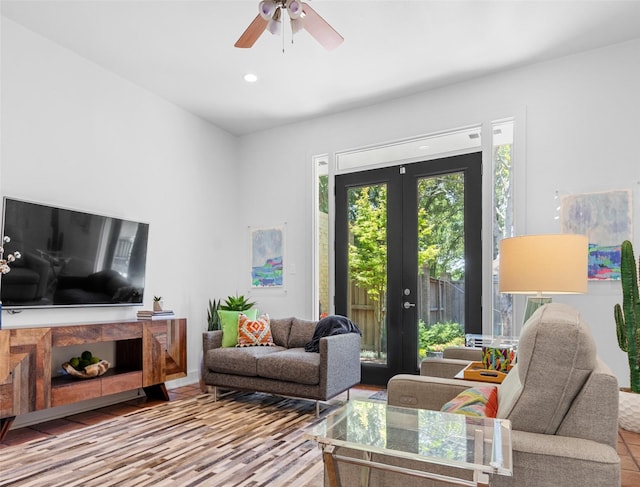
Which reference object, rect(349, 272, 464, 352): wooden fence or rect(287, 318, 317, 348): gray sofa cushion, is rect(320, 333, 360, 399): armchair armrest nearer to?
rect(287, 318, 317, 348): gray sofa cushion

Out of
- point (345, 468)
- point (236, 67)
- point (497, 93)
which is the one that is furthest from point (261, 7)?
point (497, 93)

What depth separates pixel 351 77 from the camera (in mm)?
4176

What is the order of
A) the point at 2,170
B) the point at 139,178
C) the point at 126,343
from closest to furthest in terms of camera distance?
the point at 2,170, the point at 126,343, the point at 139,178

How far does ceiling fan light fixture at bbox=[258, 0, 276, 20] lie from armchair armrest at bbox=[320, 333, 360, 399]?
2.32m

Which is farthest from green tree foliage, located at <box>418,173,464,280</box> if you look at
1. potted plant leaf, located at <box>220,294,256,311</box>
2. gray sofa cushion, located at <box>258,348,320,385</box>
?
potted plant leaf, located at <box>220,294,256,311</box>

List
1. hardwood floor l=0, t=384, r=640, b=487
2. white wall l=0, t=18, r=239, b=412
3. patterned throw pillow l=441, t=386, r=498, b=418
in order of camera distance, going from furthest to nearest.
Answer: white wall l=0, t=18, r=239, b=412
hardwood floor l=0, t=384, r=640, b=487
patterned throw pillow l=441, t=386, r=498, b=418

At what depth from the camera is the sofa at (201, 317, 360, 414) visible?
11.5 feet

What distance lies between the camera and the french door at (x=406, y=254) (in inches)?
169

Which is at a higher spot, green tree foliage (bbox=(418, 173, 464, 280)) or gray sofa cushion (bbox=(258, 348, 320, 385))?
green tree foliage (bbox=(418, 173, 464, 280))

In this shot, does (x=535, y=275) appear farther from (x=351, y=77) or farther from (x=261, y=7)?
(x=351, y=77)

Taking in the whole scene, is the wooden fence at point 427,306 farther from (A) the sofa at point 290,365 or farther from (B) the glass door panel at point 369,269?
(A) the sofa at point 290,365

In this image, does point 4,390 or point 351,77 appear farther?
point 351,77

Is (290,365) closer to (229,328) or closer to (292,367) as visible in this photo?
(292,367)

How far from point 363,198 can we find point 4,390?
3589 millimetres
